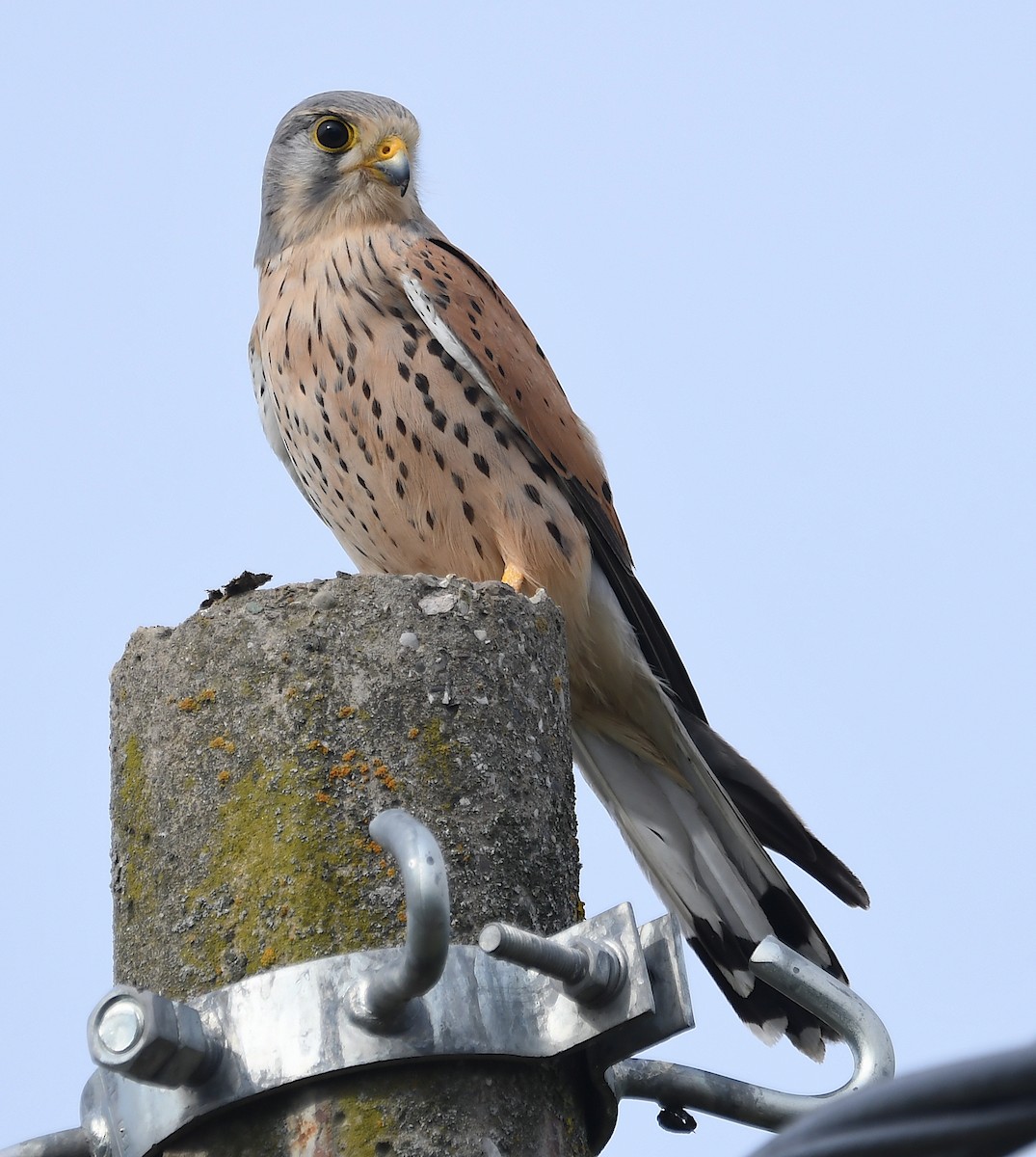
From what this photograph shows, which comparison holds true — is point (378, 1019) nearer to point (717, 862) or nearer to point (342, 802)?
point (342, 802)

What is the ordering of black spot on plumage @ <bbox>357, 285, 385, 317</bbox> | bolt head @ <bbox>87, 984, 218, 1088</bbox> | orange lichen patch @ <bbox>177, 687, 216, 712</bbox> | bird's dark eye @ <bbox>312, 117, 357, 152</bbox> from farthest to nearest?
bird's dark eye @ <bbox>312, 117, 357, 152</bbox>
black spot on plumage @ <bbox>357, 285, 385, 317</bbox>
orange lichen patch @ <bbox>177, 687, 216, 712</bbox>
bolt head @ <bbox>87, 984, 218, 1088</bbox>

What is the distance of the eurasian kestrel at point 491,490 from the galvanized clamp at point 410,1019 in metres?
2.02

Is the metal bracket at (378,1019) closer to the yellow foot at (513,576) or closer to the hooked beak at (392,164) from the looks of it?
the yellow foot at (513,576)

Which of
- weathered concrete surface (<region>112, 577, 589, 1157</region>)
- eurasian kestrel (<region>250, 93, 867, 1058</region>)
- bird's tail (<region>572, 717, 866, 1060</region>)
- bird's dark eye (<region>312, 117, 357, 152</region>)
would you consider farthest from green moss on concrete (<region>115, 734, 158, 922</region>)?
bird's dark eye (<region>312, 117, 357, 152</region>)

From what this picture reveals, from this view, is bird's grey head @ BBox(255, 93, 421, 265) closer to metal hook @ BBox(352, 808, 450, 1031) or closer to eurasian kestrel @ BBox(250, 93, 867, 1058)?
eurasian kestrel @ BBox(250, 93, 867, 1058)

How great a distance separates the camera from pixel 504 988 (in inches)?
80.0

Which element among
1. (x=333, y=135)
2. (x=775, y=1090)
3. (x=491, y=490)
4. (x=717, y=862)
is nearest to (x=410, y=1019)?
(x=775, y=1090)

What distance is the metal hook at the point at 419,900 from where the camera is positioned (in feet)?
5.40

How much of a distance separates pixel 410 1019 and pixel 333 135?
4294mm

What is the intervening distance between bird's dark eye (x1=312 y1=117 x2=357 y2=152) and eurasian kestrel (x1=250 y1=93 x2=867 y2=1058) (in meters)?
0.72

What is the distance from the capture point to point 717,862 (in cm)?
407

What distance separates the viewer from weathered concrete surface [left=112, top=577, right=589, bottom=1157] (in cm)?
201

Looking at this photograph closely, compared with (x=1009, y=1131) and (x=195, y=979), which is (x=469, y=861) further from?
(x=1009, y=1131)

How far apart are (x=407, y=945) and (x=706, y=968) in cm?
223
